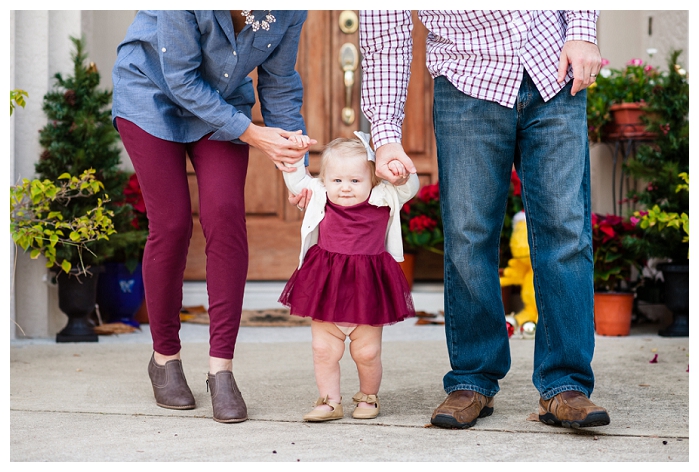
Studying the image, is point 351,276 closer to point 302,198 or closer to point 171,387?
point 302,198

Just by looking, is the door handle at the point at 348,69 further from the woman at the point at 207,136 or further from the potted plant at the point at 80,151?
the woman at the point at 207,136

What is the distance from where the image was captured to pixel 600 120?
12.6ft

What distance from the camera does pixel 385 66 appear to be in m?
2.13

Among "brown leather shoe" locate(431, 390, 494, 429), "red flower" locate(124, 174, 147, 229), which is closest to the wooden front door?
"red flower" locate(124, 174, 147, 229)

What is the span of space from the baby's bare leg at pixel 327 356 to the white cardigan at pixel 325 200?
0.19 m

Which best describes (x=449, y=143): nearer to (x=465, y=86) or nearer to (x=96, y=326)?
(x=465, y=86)

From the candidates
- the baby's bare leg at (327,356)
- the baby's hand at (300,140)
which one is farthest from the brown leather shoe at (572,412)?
→ the baby's hand at (300,140)

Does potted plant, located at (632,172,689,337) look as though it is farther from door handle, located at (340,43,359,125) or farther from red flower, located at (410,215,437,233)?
door handle, located at (340,43,359,125)

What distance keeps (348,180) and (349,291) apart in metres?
0.30

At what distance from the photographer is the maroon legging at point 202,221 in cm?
219

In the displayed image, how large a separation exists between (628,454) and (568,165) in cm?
69

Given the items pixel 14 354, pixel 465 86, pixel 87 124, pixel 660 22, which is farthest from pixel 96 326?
pixel 660 22

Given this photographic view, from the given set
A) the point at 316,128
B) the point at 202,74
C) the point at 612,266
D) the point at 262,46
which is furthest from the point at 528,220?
the point at 316,128

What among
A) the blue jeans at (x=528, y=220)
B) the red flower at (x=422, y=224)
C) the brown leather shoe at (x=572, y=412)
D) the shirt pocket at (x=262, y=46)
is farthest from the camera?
the red flower at (x=422, y=224)
